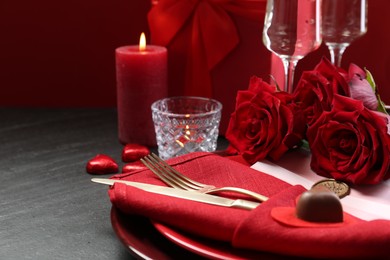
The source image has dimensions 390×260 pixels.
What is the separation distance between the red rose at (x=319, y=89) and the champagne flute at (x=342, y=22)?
24 cm

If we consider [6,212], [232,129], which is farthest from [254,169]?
[6,212]

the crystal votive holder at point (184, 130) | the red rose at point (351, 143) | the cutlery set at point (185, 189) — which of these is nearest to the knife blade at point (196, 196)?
the cutlery set at point (185, 189)

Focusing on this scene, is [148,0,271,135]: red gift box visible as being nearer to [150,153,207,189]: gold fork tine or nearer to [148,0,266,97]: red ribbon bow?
[148,0,266,97]: red ribbon bow

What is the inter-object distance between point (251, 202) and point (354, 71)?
0.26m

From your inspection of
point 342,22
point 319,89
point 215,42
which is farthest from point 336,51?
point 319,89

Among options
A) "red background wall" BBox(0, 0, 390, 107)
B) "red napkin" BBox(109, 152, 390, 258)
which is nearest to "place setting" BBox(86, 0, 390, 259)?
"red napkin" BBox(109, 152, 390, 258)

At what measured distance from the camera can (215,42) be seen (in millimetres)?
1021

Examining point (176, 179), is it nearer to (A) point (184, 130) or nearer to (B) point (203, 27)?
(A) point (184, 130)

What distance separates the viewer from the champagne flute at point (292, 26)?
84 cm

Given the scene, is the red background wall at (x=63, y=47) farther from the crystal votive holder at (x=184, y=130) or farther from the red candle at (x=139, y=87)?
the crystal votive holder at (x=184, y=130)

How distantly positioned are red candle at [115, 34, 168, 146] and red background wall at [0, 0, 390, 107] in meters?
0.24

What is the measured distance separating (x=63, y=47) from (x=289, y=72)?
514 mm

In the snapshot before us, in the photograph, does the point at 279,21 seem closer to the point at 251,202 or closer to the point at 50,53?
the point at 251,202

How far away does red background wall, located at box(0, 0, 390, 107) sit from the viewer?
4.12 feet
